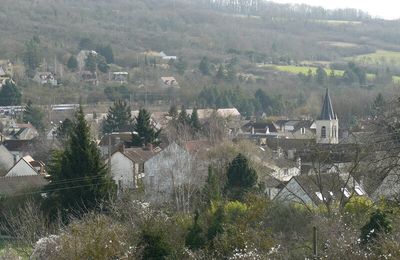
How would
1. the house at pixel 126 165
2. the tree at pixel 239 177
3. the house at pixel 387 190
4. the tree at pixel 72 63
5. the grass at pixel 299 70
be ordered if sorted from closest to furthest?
the house at pixel 387 190 < the tree at pixel 239 177 < the house at pixel 126 165 < the tree at pixel 72 63 < the grass at pixel 299 70

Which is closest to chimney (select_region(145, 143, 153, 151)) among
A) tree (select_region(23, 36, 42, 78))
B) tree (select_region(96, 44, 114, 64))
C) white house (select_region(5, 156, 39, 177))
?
white house (select_region(5, 156, 39, 177))

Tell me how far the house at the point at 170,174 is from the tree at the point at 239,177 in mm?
1246

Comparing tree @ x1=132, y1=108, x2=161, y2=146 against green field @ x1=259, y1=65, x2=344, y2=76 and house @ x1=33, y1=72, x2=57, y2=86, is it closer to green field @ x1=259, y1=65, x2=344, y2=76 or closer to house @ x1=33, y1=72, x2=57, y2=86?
house @ x1=33, y1=72, x2=57, y2=86

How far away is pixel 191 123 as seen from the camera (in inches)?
2108

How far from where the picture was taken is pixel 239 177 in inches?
1209

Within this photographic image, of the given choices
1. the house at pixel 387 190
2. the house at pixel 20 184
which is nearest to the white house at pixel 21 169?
the house at pixel 20 184

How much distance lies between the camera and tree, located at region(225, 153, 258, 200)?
3047cm

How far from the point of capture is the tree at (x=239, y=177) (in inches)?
1200

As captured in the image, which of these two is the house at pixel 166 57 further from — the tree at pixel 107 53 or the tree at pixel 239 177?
the tree at pixel 239 177

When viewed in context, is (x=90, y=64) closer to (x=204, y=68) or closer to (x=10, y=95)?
(x=204, y=68)

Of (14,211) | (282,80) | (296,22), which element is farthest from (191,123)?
(296,22)

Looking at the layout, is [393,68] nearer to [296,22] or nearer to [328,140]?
[296,22]

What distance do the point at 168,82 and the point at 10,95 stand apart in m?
20.3

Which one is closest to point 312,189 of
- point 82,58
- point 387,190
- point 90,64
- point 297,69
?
point 387,190
